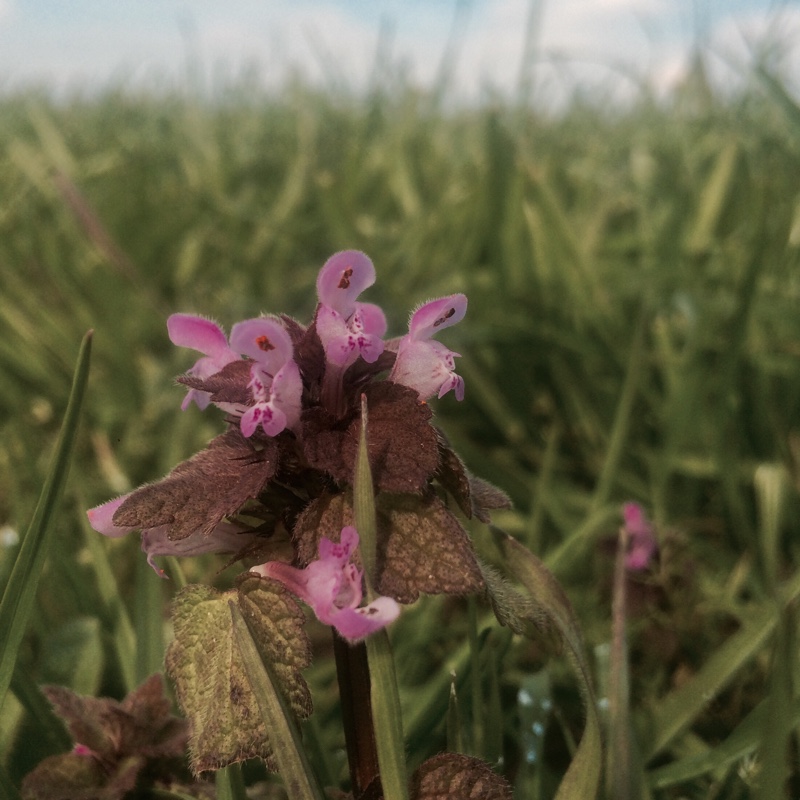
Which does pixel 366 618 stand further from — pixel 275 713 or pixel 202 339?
pixel 202 339

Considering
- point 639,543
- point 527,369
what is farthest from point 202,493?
point 527,369

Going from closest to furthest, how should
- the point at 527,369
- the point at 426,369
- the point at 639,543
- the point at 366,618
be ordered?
the point at 366,618 < the point at 426,369 < the point at 639,543 < the point at 527,369

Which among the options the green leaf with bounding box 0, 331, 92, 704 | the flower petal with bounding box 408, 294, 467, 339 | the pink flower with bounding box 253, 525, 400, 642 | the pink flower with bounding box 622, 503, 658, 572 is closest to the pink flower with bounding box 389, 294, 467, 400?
the flower petal with bounding box 408, 294, 467, 339

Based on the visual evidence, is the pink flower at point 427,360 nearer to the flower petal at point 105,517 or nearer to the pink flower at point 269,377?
the pink flower at point 269,377

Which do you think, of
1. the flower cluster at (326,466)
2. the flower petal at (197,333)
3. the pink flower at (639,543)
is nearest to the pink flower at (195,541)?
the flower cluster at (326,466)

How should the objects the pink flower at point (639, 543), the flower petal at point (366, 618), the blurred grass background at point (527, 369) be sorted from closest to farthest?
the flower petal at point (366, 618), the blurred grass background at point (527, 369), the pink flower at point (639, 543)

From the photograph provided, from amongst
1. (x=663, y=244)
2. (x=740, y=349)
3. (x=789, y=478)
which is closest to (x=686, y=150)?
(x=663, y=244)

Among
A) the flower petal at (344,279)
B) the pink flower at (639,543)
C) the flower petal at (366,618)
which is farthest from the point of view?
the pink flower at (639,543)
